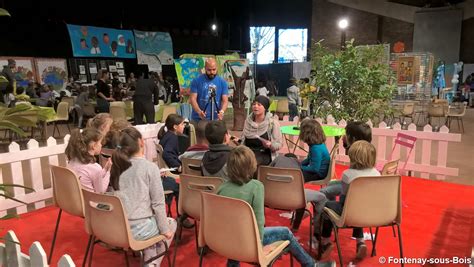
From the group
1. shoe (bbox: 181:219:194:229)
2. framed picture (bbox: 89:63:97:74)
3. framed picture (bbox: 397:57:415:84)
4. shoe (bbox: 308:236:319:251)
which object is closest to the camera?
shoe (bbox: 308:236:319:251)

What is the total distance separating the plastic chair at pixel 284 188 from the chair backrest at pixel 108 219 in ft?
3.58

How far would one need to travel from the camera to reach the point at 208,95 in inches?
194

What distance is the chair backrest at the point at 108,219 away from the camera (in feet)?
7.44

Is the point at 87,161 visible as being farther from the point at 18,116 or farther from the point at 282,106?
the point at 282,106

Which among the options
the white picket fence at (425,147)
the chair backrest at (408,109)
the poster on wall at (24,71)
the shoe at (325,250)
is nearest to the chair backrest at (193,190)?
the shoe at (325,250)

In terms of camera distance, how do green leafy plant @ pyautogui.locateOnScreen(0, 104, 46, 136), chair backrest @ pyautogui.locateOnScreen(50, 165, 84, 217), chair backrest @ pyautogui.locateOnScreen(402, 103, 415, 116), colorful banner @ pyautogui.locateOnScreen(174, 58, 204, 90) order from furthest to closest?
chair backrest @ pyautogui.locateOnScreen(402, 103, 415, 116)
colorful banner @ pyautogui.locateOnScreen(174, 58, 204, 90)
chair backrest @ pyautogui.locateOnScreen(50, 165, 84, 217)
green leafy plant @ pyautogui.locateOnScreen(0, 104, 46, 136)

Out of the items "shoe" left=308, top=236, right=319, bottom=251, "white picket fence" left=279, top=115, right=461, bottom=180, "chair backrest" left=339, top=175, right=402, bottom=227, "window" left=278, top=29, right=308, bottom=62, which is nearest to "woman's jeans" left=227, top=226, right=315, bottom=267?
"chair backrest" left=339, top=175, right=402, bottom=227

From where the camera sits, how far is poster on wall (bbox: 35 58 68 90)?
1116 centimetres

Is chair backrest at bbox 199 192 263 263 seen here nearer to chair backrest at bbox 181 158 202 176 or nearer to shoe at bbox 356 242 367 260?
chair backrest at bbox 181 158 202 176

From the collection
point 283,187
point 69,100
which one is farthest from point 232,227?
point 69,100

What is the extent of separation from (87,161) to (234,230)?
1.64 m

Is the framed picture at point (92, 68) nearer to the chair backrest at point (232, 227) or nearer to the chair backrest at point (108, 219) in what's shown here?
the chair backrest at point (108, 219)

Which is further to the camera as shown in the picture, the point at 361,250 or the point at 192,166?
the point at 192,166

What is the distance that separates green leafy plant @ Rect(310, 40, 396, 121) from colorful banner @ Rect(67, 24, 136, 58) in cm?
806
